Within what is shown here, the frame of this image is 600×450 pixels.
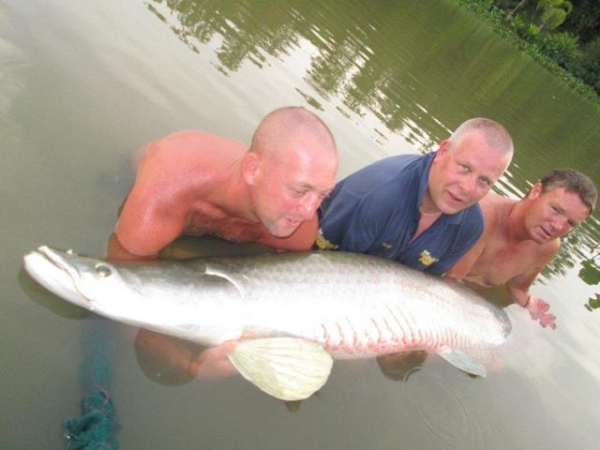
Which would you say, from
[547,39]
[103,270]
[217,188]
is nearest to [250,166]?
[217,188]

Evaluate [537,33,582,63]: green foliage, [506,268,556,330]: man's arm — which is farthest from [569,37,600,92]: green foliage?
[506,268,556,330]: man's arm

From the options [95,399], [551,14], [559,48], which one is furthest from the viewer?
[551,14]

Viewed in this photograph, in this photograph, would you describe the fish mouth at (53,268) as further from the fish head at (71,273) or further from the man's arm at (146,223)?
the man's arm at (146,223)

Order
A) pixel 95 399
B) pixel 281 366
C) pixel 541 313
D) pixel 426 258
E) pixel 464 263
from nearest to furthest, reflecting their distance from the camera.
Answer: pixel 95 399, pixel 281 366, pixel 426 258, pixel 464 263, pixel 541 313

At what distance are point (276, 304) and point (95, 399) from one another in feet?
3.34

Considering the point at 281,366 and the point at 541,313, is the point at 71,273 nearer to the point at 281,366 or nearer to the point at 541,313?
the point at 281,366

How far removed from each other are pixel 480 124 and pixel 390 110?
4970 mm

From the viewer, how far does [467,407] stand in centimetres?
367

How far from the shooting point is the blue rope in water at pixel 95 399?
2.25 metres

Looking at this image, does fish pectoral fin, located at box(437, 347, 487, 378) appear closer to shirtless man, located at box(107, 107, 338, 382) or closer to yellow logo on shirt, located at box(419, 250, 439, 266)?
yellow logo on shirt, located at box(419, 250, 439, 266)

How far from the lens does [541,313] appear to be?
5.16m

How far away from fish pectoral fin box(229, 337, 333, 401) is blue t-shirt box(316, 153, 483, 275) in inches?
47.4

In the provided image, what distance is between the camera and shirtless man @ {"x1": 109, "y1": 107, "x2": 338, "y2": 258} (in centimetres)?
278

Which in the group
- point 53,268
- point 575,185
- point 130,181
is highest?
point 575,185
